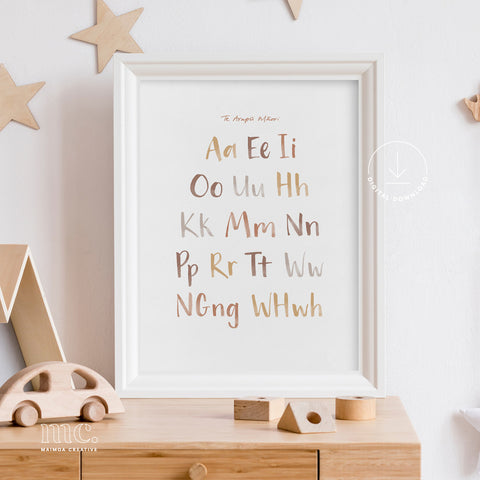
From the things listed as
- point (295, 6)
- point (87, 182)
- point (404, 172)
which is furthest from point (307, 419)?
point (295, 6)

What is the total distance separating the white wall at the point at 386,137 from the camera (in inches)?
64.0

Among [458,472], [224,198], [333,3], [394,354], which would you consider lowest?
[458,472]

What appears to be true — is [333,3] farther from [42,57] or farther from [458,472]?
[458,472]

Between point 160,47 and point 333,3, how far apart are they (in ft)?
1.29

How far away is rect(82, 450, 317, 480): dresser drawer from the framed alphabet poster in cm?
37

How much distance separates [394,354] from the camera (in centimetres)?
163

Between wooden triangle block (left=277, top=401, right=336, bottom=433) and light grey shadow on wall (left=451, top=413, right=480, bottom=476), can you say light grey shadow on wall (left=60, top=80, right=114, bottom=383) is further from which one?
light grey shadow on wall (left=451, top=413, right=480, bottom=476)

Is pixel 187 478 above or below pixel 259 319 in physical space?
below

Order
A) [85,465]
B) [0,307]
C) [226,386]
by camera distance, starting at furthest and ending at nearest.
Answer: [226,386] → [0,307] → [85,465]

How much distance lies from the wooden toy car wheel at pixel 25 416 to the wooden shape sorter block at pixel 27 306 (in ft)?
0.60

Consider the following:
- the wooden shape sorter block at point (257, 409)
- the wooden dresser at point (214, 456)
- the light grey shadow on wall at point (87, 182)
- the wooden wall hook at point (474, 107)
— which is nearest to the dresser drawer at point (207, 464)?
the wooden dresser at point (214, 456)

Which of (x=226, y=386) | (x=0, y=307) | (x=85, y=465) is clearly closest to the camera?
(x=85, y=465)

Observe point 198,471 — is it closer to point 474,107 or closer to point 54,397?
point 54,397

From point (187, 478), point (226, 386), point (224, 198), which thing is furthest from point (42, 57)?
point (187, 478)
